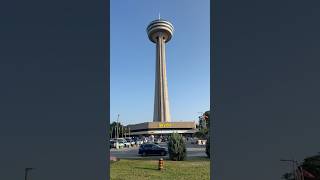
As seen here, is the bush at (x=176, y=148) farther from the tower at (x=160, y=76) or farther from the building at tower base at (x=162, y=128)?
the tower at (x=160, y=76)

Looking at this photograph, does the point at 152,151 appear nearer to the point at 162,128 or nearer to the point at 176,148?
the point at 176,148

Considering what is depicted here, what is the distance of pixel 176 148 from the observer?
613 inches

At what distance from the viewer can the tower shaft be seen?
233 ft

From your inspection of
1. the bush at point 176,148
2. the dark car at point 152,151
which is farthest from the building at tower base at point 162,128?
the bush at point 176,148

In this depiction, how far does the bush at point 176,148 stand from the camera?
1545cm

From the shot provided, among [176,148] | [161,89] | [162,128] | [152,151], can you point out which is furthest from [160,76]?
[176,148]

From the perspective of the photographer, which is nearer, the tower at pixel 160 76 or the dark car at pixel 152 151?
the dark car at pixel 152 151

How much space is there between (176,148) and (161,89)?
183ft

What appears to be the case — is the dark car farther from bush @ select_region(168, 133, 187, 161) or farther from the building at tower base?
the building at tower base
